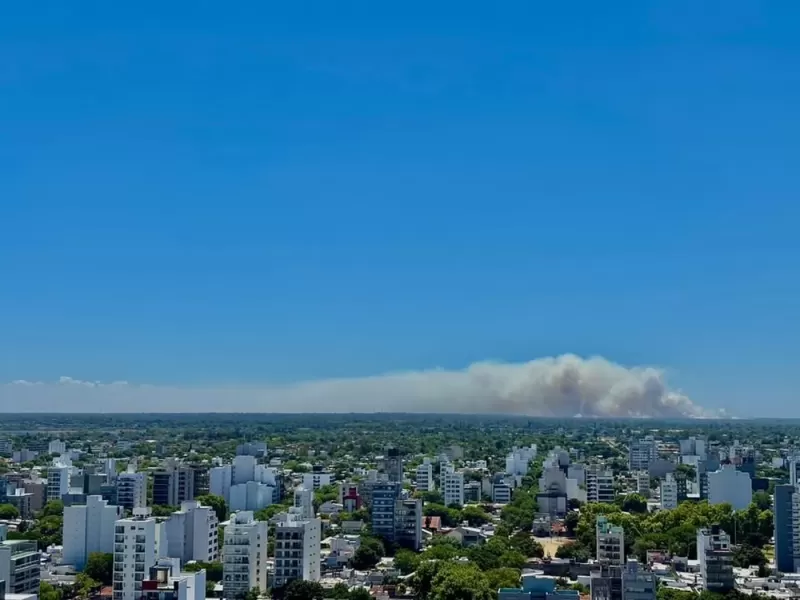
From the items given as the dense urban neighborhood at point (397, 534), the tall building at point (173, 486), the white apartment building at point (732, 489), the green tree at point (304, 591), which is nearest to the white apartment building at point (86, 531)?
the dense urban neighborhood at point (397, 534)

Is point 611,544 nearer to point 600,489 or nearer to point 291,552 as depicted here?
point 291,552

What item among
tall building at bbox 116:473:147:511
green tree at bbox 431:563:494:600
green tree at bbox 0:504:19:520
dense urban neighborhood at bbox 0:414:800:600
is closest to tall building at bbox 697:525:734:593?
dense urban neighborhood at bbox 0:414:800:600

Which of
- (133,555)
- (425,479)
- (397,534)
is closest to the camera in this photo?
(133,555)

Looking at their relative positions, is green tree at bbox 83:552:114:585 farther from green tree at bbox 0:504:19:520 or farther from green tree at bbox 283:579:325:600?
green tree at bbox 0:504:19:520

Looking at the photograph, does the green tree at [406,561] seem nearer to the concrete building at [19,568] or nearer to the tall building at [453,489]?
the concrete building at [19,568]

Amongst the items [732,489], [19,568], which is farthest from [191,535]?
[732,489]

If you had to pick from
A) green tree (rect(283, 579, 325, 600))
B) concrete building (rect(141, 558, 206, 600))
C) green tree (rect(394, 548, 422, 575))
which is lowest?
green tree (rect(394, 548, 422, 575))
